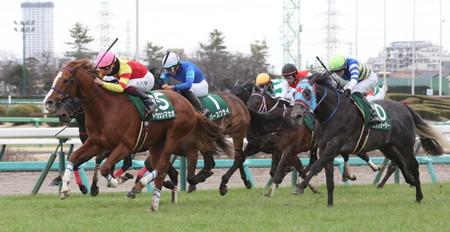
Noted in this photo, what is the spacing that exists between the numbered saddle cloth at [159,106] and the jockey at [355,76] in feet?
6.34

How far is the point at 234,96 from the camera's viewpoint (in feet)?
37.1

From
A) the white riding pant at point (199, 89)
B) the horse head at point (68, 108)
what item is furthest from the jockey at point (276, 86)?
the horse head at point (68, 108)

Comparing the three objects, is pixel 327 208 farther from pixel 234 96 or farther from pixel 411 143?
pixel 234 96

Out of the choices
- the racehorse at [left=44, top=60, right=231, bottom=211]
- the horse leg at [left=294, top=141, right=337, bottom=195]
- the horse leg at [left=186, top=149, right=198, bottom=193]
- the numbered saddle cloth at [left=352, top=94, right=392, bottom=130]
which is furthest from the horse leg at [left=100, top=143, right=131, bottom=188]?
the numbered saddle cloth at [left=352, top=94, right=392, bottom=130]

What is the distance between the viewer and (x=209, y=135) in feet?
31.0

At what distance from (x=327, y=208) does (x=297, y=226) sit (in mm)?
1577

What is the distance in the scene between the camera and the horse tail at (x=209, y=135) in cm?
932

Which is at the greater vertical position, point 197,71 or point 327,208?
point 197,71

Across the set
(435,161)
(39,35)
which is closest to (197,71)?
(435,161)

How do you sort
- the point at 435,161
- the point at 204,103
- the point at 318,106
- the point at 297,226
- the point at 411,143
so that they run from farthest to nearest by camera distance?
the point at 435,161 < the point at 204,103 < the point at 411,143 < the point at 318,106 < the point at 297,226

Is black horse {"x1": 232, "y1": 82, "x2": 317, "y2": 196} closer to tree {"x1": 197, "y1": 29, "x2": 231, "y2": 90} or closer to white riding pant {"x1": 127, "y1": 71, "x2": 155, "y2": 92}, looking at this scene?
white riding pant {"x1": 127, "y1": 71, "x2": 155, "y2": 92}

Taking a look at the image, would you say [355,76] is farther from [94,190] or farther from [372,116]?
[94,190]

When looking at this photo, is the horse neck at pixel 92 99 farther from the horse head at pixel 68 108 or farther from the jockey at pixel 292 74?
the jockey at pixel 292 74

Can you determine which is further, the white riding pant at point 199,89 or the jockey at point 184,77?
the white riding pant at point 199,89
